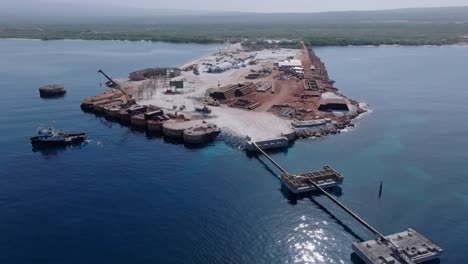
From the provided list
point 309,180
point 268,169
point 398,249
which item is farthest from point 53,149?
point 398,249

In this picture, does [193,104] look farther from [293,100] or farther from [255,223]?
[255,223]

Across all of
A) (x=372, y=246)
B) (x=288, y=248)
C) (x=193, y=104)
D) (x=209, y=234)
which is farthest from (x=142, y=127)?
(x=372, y=246)

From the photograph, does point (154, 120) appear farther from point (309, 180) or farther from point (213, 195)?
point (309, 180)

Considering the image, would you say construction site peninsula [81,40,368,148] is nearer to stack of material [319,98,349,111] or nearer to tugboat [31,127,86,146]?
stack of material [319,98,349,111]

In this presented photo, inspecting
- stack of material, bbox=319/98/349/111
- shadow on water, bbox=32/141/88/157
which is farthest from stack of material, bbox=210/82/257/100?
shadow on water, bbox=32/141/88/157

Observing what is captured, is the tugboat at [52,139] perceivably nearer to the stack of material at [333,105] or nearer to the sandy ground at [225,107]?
the sandy ground at [225,107]

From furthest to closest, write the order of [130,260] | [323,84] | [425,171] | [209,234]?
[323,84] → [425,171] → [209,234] → [130,260]

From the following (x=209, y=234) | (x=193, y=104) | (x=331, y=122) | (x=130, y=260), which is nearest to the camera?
(x=130, y=260)

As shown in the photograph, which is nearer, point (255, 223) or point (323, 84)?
point (255, 223)
